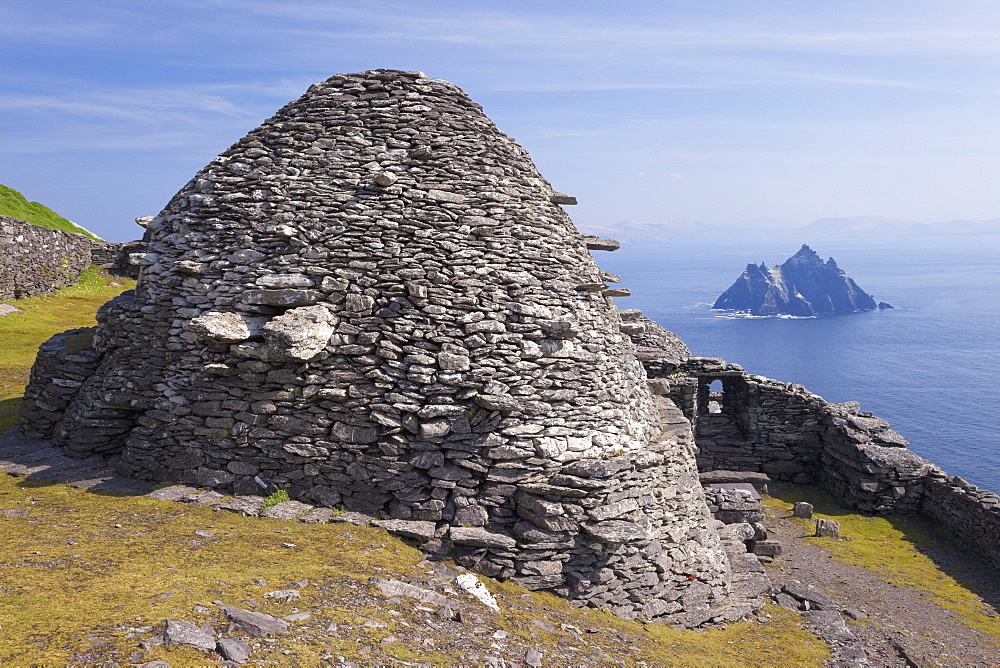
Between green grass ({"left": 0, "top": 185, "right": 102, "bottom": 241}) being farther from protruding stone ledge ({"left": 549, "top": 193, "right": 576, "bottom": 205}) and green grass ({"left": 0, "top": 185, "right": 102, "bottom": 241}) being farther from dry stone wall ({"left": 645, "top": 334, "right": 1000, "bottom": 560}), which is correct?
dry stone wall ({"left": 645, "top": 334, "right": 1000, "bottom": 560})

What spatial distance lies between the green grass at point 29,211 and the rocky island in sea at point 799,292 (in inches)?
5874

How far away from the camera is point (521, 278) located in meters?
12.6

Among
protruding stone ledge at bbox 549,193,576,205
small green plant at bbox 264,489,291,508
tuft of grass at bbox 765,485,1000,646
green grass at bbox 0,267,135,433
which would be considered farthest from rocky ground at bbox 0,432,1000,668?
protruding stone ledge at bbox 549,193,576,205

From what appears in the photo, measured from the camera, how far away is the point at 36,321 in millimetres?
28359

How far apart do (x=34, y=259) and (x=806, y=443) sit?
39733 mm

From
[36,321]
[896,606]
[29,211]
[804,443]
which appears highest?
[29,211]

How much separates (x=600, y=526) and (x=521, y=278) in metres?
5.00

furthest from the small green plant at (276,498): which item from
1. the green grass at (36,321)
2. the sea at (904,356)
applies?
the sea at (904,356)

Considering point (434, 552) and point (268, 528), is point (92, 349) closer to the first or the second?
point (268, 528)

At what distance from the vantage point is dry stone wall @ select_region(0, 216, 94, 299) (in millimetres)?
31109

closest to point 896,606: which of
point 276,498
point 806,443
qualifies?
point 806,443

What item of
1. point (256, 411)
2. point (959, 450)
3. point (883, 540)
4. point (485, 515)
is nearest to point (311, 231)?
point (256, 411)

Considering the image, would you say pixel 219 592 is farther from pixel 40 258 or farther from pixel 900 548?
A: pixel 40 258

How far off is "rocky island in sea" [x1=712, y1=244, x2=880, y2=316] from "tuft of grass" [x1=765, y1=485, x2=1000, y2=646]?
14420 centimetres
